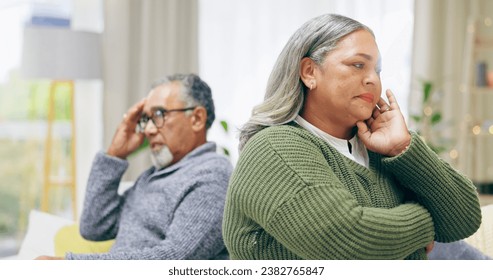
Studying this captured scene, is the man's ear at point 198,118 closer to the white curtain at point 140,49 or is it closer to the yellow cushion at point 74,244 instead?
the yellow cushion at point 74,244

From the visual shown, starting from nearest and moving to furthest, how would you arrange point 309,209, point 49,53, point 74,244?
point 309,209
point 74,244
point 49,53

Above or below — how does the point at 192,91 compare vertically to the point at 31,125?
above

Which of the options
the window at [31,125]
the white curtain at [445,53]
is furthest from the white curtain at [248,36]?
the window at [31,125]

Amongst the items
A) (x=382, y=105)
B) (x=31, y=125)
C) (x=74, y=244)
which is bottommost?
(x=31, y=125)

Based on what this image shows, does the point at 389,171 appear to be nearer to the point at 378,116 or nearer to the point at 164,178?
the point at 378,116

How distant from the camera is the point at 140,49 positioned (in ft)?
14.2

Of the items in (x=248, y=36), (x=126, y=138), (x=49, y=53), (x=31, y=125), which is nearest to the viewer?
(x=126, y=138)

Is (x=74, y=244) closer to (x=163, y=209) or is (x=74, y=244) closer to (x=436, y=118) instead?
(x=163, y=209)

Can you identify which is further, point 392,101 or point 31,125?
point 31,125

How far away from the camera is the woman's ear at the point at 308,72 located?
1126 millimetres

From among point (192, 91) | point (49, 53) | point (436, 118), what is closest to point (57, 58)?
point (49, 53)

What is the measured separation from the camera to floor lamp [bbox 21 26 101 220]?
370 centimetres

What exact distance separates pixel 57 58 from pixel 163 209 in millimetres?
2135

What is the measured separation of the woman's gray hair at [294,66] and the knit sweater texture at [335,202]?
0.11ft
